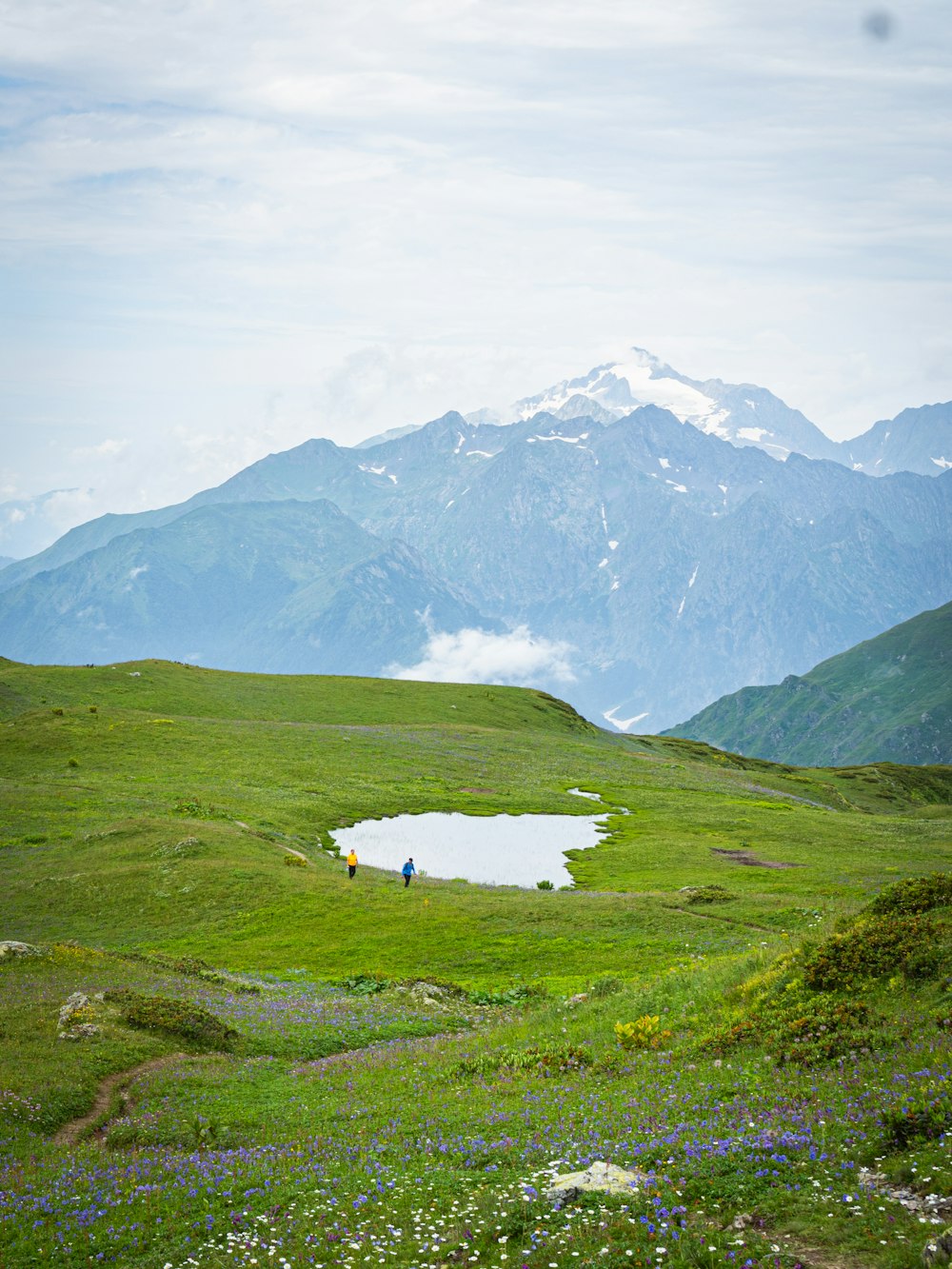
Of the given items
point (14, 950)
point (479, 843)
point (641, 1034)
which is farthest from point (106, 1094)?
point (479, 843)

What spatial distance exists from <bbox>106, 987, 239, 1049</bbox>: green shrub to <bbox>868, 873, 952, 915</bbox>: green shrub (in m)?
19.0

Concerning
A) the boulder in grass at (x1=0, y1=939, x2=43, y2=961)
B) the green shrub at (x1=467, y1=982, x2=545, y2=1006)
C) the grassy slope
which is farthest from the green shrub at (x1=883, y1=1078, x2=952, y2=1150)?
the boulder in grass at (x1=0, y1=939, x2=43, y2=961)

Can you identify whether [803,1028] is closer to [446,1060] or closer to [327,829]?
[446,1060]

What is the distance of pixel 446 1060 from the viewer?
85.5 feet

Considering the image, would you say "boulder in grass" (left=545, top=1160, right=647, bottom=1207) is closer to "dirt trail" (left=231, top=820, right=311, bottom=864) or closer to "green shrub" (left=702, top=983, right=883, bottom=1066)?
"green shrub" (left=702, top=983, right=883, bottom=1066)

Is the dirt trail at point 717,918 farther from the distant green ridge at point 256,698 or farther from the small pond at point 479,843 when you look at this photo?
the distant green ridge at point 256,698

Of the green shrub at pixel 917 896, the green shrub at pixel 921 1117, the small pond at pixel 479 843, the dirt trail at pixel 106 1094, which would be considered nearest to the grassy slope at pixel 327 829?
the small pond at pixel 479 843

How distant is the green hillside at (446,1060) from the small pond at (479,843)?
6.41 metres

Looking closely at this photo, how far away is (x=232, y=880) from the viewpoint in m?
57.6

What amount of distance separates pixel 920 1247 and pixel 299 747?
379 feet

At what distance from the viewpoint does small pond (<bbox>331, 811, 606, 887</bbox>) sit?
240 feet

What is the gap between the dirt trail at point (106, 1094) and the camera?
20.8 m

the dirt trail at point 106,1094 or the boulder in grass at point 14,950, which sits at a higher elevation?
the dirt trail at point 106,1094

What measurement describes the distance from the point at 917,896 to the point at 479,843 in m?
60.8
